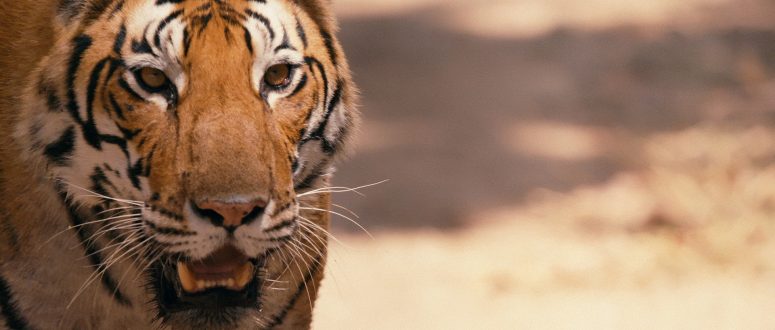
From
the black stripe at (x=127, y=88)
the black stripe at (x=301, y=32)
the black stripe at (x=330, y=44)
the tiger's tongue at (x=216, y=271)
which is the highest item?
the black stripe at (x=330, y=44)

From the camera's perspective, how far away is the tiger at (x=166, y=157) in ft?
6.83

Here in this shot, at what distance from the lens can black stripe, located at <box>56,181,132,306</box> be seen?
2.35 m

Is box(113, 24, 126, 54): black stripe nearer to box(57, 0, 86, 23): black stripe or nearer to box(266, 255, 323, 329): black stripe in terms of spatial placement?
box(57, 0, 86, 23): black stripe

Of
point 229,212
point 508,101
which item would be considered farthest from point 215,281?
point 508,101

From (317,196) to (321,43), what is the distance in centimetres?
31

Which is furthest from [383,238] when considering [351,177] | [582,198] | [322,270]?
[322,270]

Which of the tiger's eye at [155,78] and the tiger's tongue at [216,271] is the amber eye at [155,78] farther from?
the tiger's tongue at [216,271]

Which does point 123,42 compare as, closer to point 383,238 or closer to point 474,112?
point 383,238

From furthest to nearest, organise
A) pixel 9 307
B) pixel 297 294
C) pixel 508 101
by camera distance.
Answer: pixel 508 101, pixel 297 294, pixel 9 307

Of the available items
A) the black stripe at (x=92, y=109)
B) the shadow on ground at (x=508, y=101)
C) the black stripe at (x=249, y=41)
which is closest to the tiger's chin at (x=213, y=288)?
the black stripe at (x=92, y=109)

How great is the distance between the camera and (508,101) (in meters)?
5.77

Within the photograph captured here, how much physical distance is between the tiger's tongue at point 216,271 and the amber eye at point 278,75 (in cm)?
31

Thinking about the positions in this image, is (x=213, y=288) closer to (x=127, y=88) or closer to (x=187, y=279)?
(x=187, y=279)

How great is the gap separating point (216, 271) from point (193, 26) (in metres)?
0.44
